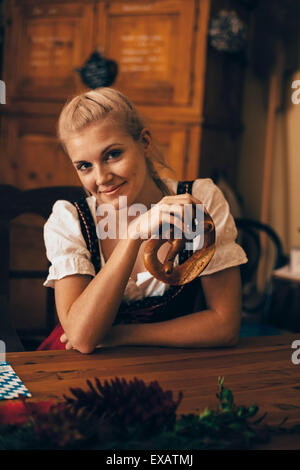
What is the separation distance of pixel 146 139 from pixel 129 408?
846 millimetres

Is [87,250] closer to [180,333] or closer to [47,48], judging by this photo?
[180,333]

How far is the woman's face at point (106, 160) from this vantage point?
1.23 metres

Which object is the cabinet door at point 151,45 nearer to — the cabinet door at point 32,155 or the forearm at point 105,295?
the cabinet door at point 32,155

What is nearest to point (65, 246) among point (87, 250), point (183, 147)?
point (87, 250)

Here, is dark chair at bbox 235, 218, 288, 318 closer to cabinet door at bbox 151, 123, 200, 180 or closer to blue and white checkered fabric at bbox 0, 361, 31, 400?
cabinet door at bbox 151, 123, 200, 180

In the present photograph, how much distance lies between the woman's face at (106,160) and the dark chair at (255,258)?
1.90 metres

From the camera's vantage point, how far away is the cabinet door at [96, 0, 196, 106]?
3342 millimetres

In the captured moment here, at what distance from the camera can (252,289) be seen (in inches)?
155

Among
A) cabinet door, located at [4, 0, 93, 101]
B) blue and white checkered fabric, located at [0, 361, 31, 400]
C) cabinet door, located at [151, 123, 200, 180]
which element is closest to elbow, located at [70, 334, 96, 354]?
blue and white checkered fabric, located at [0, 361, 31, 400]

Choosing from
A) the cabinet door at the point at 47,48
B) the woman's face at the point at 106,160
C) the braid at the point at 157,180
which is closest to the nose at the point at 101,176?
the woman's face at the point at 106,160

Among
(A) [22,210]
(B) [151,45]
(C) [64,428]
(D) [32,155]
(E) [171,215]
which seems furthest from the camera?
(D) [32,155]

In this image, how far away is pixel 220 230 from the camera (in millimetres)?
1370

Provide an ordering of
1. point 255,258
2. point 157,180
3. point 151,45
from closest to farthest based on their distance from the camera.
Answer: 1. point 157,180
2. point 151,45
3. point 255,258
